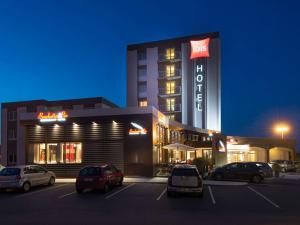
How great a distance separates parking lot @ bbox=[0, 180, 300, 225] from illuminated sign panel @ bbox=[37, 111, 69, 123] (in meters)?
11.5

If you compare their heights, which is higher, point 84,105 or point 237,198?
point 84,105

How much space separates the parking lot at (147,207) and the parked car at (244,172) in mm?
5916

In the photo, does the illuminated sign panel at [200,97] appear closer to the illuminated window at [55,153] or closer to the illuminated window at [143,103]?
the illuminated window at [143,103]

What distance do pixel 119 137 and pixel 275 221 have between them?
2003 centimetres

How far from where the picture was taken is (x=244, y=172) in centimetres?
2812

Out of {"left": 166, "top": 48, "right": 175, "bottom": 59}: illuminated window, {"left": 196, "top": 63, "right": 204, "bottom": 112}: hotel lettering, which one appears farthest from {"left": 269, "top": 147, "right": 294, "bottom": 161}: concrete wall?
{"left": 166, "top": 48, "right": 175, "bottom": 59}: illuminated window

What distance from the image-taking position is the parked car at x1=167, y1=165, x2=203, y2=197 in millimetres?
18078

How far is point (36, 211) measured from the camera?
579 inches

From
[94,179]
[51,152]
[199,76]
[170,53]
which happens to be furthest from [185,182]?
[170,53]

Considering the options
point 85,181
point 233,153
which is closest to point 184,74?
point 233,153

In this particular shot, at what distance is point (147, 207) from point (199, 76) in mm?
44896

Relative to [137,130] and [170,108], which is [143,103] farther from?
[137,130]

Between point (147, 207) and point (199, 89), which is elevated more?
point (199, 89)

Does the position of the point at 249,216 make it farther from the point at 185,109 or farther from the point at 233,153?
the point at 185,109
